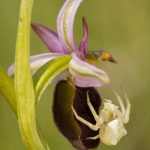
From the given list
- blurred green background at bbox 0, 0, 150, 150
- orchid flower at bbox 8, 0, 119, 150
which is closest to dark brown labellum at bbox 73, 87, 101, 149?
orchid flower at bbox 8, 0, 119, 150

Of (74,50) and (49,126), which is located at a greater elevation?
(74,50)

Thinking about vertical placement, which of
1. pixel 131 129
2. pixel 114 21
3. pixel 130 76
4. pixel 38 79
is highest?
pixel 38 79

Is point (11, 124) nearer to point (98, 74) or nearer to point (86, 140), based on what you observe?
point (86, 140)

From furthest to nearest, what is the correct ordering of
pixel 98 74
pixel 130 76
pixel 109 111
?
pixel 130 76 → pixel 109 111 → pixel 98 74

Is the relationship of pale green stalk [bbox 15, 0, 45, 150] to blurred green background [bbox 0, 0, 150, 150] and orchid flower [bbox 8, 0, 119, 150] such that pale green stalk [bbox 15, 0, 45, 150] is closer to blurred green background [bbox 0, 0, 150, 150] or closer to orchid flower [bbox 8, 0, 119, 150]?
orchid flower [bbox 8, 0, 119, 150]

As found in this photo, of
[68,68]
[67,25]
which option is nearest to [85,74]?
[68,68]

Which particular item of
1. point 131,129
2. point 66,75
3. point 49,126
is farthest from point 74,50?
point 131,129

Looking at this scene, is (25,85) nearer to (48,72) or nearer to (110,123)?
(48,72)
